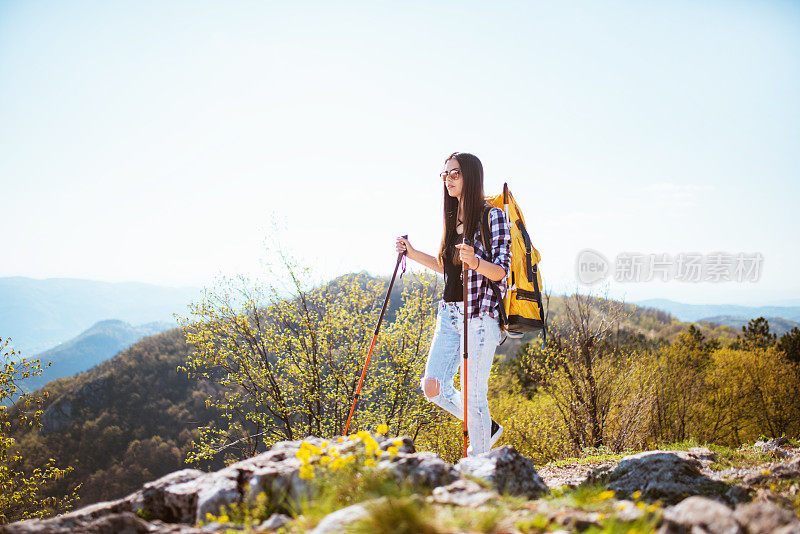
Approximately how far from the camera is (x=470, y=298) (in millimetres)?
4750

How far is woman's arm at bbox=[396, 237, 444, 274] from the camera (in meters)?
5.31

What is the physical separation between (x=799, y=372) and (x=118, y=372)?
10813cm

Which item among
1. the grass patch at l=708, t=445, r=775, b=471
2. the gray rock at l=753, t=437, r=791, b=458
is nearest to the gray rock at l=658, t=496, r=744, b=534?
the grass patch at l=708, t=445, r=775, b=471

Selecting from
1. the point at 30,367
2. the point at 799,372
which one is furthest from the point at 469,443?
the point at 799,372

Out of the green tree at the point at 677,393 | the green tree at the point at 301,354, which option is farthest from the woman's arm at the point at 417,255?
the green tree at the point at 677,393

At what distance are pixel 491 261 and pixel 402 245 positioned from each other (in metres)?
1.35

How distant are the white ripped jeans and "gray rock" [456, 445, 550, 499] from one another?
56cm

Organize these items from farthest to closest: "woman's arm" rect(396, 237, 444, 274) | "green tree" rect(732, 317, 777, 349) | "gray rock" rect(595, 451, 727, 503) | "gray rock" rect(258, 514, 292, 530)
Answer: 1. "green tree" rect(732, 317, 777, 349)
2. "woman's arm" rect(396, 237, 444, 274)
3. "gray rock" rect(595, 451, 727, 503)
4. "gray rock" rect(258, 514, 292, 530)

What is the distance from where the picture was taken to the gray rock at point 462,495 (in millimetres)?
2879

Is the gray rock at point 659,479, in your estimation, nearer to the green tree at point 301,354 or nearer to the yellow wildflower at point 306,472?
the yellow wildflower at point 306,472

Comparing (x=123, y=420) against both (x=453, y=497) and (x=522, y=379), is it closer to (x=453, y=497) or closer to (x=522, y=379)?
(x=522, y=379)

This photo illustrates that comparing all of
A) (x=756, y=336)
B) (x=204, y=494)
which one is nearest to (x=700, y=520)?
(x=204, y=494)

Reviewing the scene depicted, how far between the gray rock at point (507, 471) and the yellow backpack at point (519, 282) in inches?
48.7

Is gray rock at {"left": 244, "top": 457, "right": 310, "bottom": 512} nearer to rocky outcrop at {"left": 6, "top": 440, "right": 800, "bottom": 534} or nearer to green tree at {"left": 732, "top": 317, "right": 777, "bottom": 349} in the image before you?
rocky outcrop at {"left": 6, "top": 440, "right": 800, "bottom": 534}
